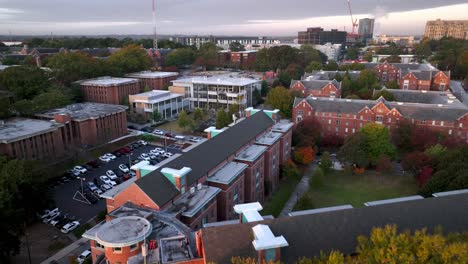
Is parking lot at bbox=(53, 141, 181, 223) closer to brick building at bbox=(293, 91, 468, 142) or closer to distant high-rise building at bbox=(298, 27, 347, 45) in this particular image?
brick building at bbox=(293, 91, 468, 142)

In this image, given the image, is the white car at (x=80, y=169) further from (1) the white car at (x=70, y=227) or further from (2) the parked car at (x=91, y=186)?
(1) the white car at (x=70, y=227)

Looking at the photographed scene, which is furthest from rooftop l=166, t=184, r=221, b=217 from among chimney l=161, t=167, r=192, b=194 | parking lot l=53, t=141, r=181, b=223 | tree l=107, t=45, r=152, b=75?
tree l=107, t=45, r=152, b=75

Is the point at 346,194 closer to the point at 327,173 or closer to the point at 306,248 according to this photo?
the point at 327,173

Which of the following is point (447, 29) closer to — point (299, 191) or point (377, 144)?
point (377, 144)

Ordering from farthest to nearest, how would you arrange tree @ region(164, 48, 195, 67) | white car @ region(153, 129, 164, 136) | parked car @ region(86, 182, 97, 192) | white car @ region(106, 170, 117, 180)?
tree @ region(164, 48, 195, 67), white car @ region(153, 129, 164, 136), white car @ region(106, 170, 117, 180), parked car @ region(86, 182, 97, 192)

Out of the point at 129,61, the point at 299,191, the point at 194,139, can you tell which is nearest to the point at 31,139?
the point at 194,139

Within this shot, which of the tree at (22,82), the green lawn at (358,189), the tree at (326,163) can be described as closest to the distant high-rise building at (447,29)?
the green lawn at (358,189)
